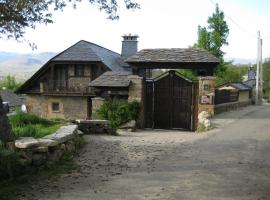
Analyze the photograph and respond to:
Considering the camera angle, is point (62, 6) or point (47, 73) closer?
point (62, 6)

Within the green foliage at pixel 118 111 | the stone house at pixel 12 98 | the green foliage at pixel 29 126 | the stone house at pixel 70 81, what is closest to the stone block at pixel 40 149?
the green foliage at pixel 29 126

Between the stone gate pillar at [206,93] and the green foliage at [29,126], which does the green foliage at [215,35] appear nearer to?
the stone gate pillar at [206,93]

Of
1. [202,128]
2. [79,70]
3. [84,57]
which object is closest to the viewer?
[202,128]

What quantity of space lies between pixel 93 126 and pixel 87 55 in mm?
21436

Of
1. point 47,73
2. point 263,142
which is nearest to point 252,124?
point 263,142

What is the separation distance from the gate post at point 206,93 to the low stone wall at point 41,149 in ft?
37.1

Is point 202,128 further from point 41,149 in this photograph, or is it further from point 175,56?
point 41,149

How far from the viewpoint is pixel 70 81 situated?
37562mm

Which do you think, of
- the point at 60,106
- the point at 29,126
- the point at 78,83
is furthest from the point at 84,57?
the point at 29,126

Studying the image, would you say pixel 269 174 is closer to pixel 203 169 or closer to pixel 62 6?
pixel 203 169

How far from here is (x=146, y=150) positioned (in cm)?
1193

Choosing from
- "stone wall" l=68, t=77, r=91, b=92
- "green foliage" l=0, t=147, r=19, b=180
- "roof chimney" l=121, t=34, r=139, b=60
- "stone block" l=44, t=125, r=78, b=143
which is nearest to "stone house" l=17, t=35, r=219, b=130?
"stone block" l=44, t=125, r=78, b=143

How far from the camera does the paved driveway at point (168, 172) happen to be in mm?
7172

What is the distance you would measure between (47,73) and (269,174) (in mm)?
32313
